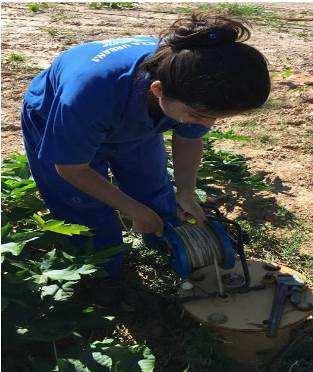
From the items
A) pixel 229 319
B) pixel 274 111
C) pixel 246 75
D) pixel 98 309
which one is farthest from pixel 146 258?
pixel 274 111

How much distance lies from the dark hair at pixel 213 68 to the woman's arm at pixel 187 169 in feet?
2.67

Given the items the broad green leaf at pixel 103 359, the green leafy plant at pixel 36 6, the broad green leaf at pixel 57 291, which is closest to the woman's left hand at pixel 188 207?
the broad green leaf at pixel 57 291

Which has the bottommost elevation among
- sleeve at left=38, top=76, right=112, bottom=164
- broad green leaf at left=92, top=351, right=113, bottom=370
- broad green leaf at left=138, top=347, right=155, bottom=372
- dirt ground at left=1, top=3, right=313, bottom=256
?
dirt ground at left=1, top=3, right=313, bottom=256

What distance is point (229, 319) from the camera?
9.06ft

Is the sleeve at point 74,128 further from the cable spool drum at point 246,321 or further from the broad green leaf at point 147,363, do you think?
the cable spool drum at point 246,321

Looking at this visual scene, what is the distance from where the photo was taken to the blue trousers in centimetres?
289

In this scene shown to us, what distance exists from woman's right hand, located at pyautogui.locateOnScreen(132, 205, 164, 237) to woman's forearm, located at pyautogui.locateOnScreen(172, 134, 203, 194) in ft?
1.15

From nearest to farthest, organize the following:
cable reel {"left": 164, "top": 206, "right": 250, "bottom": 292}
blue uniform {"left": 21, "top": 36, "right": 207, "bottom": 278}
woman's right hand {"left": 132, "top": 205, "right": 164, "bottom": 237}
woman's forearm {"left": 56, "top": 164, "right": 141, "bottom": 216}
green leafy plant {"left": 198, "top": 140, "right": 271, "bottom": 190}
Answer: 1. blue uniform {"left": 21, "top": 36, "right": 207, "bottom": 278}
2. woman's forearm {"left": 56, "top": 164, "right": 141, "bottom": 216}
3. woman's right hand {"left": 132, "top": 205, "right": 164, "bottom": 237}
4. cable reel {"left": 164, "top": 206, "right": 250, "bottom": 292}
5. green leafy plant {"left": 198, "top": 140, "right": 271, "bottom": 190}

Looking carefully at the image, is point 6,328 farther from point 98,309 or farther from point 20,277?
point 98,309

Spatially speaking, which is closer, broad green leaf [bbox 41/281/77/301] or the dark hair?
the dark hair

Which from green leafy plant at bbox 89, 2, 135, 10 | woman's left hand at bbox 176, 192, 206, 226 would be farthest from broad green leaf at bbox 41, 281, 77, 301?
green leafy plant at bbox 89, 2, 135, 10

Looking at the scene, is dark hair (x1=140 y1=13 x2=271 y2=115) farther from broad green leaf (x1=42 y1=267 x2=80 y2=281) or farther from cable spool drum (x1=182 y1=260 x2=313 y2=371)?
cable spool drum (x1=182 y1=260 x2=313 y2=371)

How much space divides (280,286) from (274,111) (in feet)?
9.47

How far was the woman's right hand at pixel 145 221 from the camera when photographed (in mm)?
2658
